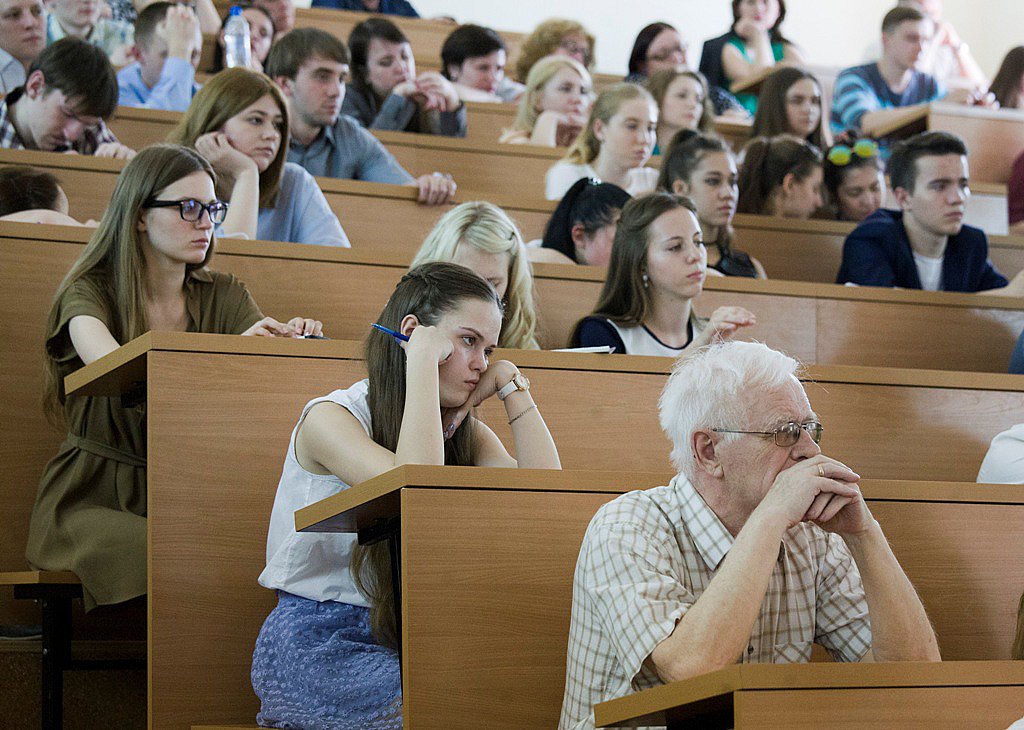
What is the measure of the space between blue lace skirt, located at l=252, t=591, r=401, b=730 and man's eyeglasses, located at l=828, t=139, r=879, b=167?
100 inches

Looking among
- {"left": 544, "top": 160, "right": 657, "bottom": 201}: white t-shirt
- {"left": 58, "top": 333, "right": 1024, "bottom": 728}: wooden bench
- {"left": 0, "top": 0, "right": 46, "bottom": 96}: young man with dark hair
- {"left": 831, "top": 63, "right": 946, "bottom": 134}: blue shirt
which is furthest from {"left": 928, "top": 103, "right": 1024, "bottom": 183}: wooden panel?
{"left": 0, "top": 0, "right": 46, "bottom": 96}: young man with dark hair

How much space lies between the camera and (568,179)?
11.4ft

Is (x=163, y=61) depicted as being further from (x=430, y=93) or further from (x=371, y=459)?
(x=371, y=459)

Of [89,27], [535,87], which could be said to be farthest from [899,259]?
[89,27]

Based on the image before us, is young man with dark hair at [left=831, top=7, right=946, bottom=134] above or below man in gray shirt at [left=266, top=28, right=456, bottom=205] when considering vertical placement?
above

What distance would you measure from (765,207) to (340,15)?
79.2 inches

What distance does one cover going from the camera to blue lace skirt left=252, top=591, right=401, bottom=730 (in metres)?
1.58

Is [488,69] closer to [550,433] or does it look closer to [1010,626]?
[550,433]

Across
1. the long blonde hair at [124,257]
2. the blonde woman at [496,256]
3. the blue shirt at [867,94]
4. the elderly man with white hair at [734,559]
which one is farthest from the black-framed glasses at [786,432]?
the blue shirt at [867,94]

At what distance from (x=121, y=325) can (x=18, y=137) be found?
1087 millimetres

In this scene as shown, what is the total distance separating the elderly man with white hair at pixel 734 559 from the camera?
1.28 meters

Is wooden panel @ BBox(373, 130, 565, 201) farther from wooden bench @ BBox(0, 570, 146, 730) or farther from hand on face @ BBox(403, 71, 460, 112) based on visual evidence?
wooden bench @ BBox(0, 570, 146, 730)

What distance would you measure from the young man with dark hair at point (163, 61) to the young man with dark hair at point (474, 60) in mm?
941

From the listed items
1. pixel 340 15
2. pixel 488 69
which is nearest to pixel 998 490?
pixel 488 69
